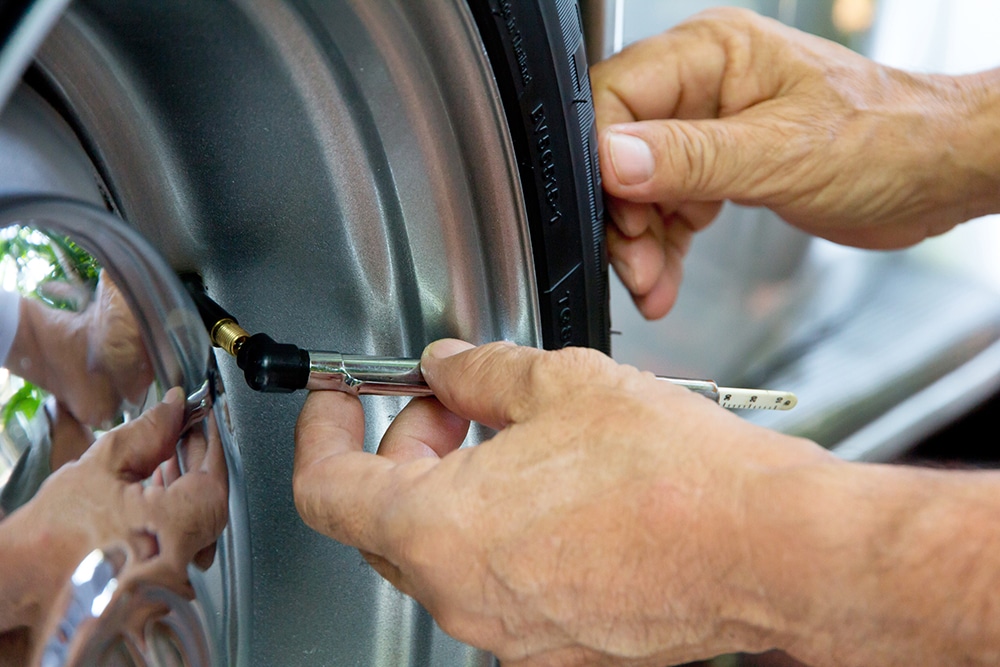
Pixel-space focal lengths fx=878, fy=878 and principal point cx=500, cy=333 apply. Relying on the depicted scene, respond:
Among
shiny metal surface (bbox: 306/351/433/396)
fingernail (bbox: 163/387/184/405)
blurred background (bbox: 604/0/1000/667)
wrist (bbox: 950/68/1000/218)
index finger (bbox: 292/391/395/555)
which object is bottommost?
blurred background (bbox: 604/0/1000/667)

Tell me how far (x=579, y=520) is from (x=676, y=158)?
308 mm

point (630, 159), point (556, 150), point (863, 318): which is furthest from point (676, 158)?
point (863, 318)

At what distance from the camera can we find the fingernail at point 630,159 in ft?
1.90

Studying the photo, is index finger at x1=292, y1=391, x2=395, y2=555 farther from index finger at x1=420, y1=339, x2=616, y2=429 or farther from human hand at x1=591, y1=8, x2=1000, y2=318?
human hand at x1=591, y1=8, x2=1000, y2=318

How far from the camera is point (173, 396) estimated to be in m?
0.42

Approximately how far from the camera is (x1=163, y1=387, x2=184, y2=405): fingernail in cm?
41

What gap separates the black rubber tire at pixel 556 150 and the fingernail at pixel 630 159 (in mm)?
45

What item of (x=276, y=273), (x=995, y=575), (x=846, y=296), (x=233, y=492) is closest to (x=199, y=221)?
(x=276, y=273)

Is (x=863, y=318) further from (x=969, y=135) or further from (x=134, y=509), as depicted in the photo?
(x=134, y=509)

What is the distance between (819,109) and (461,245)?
0.32 m

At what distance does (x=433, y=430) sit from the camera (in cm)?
48

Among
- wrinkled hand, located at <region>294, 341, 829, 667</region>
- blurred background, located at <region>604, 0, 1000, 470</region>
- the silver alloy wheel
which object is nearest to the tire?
the silver alloy wheel

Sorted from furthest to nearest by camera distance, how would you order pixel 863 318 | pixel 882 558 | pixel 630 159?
1. pixel 863 318
2. pixel 630 159
3. pixel 882 558

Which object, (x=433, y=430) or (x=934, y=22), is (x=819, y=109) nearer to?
(x=433, y=430)
